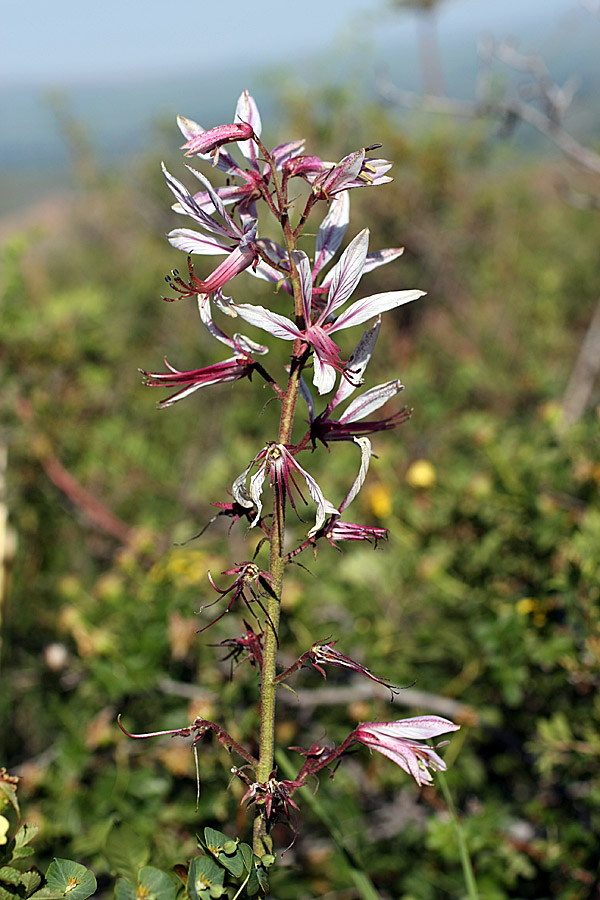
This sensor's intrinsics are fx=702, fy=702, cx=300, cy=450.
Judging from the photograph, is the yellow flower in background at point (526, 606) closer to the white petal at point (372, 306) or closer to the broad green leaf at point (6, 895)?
the white petal at point (372, 306)

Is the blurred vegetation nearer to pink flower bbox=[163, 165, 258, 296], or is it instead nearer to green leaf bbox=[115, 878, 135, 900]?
green leaf bbox=[115, 878, 135, 900]

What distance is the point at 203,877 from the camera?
0.93 meters

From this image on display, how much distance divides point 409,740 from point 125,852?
1.60 feet

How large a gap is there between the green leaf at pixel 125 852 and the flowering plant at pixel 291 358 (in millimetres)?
218

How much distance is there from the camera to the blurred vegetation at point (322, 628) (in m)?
1.91

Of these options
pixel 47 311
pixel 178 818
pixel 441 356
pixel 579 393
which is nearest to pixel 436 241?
pixel 441 356

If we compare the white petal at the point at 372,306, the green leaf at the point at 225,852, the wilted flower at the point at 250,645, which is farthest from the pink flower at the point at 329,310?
the green leaf at the point at 225,852

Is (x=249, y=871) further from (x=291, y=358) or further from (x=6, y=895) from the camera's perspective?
(x=291, y=358)

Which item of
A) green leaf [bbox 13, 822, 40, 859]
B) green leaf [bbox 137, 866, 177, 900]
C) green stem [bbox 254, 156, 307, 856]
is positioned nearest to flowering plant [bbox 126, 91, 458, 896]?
green stem [bbox 254, 156, 307, 856]

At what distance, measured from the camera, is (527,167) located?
11484 millimetres

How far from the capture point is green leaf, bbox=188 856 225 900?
0.92m

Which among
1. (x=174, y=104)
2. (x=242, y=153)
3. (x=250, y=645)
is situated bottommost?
(x=174, y=104)

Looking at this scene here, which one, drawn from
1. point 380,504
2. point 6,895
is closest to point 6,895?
point 6,895

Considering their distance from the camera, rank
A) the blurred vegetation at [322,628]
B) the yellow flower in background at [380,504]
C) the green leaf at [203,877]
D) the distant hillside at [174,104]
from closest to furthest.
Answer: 1. the green leaf at [203,877]
2. the blurred vegetation at [322,628]
3. the yellow flower in background at [380,504]
4. the distant hillside at [174,104]
